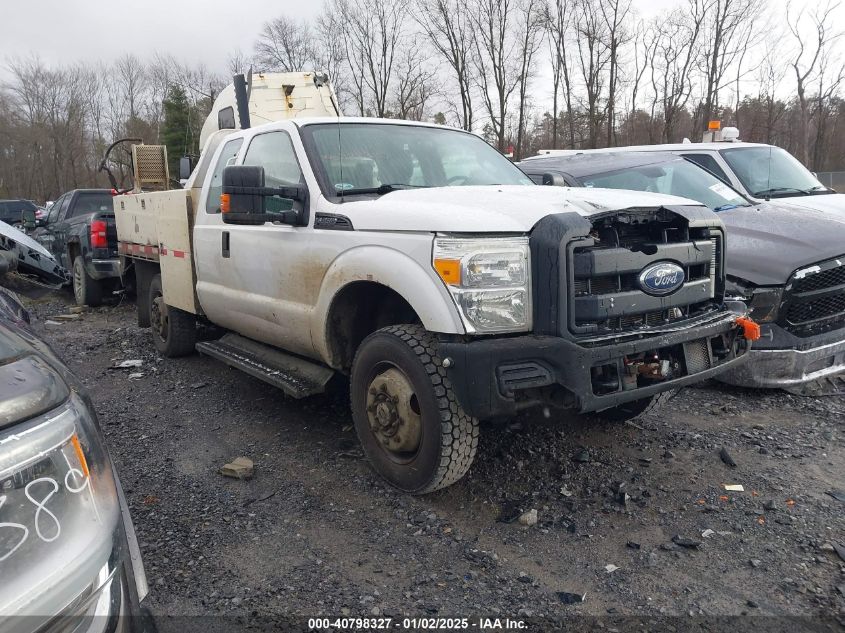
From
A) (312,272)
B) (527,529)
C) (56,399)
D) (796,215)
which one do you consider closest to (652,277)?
(527,529)

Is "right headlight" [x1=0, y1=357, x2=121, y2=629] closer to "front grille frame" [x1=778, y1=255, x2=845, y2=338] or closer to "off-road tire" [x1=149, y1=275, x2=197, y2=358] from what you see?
"front grille frame" [x1=778, y1=255, x2=845, y2=338]

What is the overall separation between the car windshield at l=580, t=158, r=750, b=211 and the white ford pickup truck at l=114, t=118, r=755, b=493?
2257mm

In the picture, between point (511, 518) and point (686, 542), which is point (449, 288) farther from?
point (686, 542)

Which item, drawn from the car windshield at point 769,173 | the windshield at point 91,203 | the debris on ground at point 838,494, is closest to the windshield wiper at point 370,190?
the debris on ground at point 838,494

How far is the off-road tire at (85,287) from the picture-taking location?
953 cm

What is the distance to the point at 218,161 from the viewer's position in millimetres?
5090

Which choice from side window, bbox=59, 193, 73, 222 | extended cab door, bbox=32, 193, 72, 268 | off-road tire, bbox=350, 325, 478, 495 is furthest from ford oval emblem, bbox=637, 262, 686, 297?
side window, bbox=59, 193, 73, 222

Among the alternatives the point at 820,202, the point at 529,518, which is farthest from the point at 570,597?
the point at 820,202

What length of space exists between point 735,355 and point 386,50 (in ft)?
111

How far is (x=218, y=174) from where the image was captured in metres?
5.03

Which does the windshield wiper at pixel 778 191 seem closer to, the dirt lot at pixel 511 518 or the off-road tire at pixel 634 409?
the dirt lot at pixel 511 518

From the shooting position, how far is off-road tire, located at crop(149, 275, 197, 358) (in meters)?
6.08

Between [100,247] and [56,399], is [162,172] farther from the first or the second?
[56,399]

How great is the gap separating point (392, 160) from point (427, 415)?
5.97 ft
